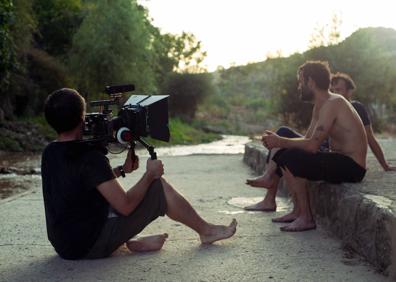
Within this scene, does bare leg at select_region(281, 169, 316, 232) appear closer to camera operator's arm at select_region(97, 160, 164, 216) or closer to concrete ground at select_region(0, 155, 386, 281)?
concrete ground at select_region(0, 155, 386, 281)

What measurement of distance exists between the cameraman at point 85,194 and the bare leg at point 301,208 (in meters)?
1.12

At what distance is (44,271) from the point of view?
11.6 feet

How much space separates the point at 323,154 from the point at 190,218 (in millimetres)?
1229

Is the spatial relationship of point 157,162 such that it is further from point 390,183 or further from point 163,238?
point 390,183

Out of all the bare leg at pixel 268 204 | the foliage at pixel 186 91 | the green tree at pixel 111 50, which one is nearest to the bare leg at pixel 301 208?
the bare leg at pixel 268 204

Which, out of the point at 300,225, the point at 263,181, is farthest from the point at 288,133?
the point at 300,225

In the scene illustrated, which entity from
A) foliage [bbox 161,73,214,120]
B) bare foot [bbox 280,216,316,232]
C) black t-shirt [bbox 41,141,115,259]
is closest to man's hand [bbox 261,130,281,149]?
bare foot [bbox 280,216,316,232]

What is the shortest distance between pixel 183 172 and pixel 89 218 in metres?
5.86

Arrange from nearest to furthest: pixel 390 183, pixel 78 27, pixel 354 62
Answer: pixel 390 183, pixel 354 62, pixel 78 27

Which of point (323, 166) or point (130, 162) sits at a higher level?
point (130, 162)

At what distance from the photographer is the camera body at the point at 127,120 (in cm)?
357

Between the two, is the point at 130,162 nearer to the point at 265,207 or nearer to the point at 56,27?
the point at 265,207

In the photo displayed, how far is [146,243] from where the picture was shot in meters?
3.98

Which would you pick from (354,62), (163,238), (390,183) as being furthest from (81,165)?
(354,62)
